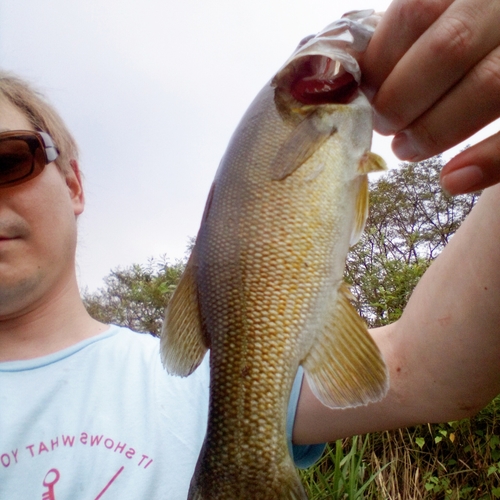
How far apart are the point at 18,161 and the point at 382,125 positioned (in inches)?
63.5

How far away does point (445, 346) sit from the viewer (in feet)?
4.54

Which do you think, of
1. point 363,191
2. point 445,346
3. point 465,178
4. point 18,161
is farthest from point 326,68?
point 18,161

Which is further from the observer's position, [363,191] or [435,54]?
[363,191]

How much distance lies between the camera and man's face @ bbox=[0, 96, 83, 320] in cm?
194

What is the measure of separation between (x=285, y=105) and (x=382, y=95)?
29 cm

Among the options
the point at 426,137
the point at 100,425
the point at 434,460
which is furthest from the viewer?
the point at 434,460

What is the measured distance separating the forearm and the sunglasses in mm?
1447

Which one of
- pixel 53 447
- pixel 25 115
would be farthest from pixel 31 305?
pixel 25 115

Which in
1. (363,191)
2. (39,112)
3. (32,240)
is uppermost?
(39,112)

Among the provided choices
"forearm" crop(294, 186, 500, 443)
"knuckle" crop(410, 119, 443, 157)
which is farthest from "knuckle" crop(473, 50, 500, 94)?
"forearm" crop(294, 186, 500, 443)

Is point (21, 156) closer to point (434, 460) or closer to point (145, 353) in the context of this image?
point (145, 353)

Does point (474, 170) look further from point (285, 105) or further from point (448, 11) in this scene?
point (285, 105)

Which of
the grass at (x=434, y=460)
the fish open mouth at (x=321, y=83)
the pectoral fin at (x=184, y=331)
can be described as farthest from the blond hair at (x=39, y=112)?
the grass at (x=434, y=460)

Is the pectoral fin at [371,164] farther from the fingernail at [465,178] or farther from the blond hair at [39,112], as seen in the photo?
the blond hair at [39,112]
